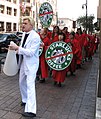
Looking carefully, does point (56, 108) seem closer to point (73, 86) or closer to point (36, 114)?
point (36, 114)

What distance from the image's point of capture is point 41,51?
26.7 ft

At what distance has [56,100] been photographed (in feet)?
20.4

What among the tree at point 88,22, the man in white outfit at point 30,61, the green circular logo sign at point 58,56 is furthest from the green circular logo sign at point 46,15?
the tree at point 88,22

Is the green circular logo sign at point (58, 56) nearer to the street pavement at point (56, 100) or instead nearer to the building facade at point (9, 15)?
the street pavement at point (56, 100)

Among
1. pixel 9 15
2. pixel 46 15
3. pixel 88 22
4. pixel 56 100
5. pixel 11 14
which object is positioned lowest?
pixel 56 100

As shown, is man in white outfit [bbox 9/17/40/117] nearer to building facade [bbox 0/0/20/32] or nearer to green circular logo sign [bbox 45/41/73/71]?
green circular logo sign [bbox 45/41/73/71]

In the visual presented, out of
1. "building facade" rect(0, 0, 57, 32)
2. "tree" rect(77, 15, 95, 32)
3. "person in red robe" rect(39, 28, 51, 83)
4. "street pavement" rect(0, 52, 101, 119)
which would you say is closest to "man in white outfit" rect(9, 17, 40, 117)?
"street pavement" rect(0, 52, 101, 119)

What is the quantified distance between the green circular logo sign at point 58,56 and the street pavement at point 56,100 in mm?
644

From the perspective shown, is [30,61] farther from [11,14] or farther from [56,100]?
[11,14]

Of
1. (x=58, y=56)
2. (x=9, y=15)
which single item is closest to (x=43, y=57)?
(x=58, y=56)

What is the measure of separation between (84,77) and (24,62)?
494cm

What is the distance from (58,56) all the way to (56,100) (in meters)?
1.65

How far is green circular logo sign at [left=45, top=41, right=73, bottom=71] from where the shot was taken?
294 inches

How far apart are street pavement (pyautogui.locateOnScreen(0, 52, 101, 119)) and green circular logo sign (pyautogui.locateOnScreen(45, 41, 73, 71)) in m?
0.64
